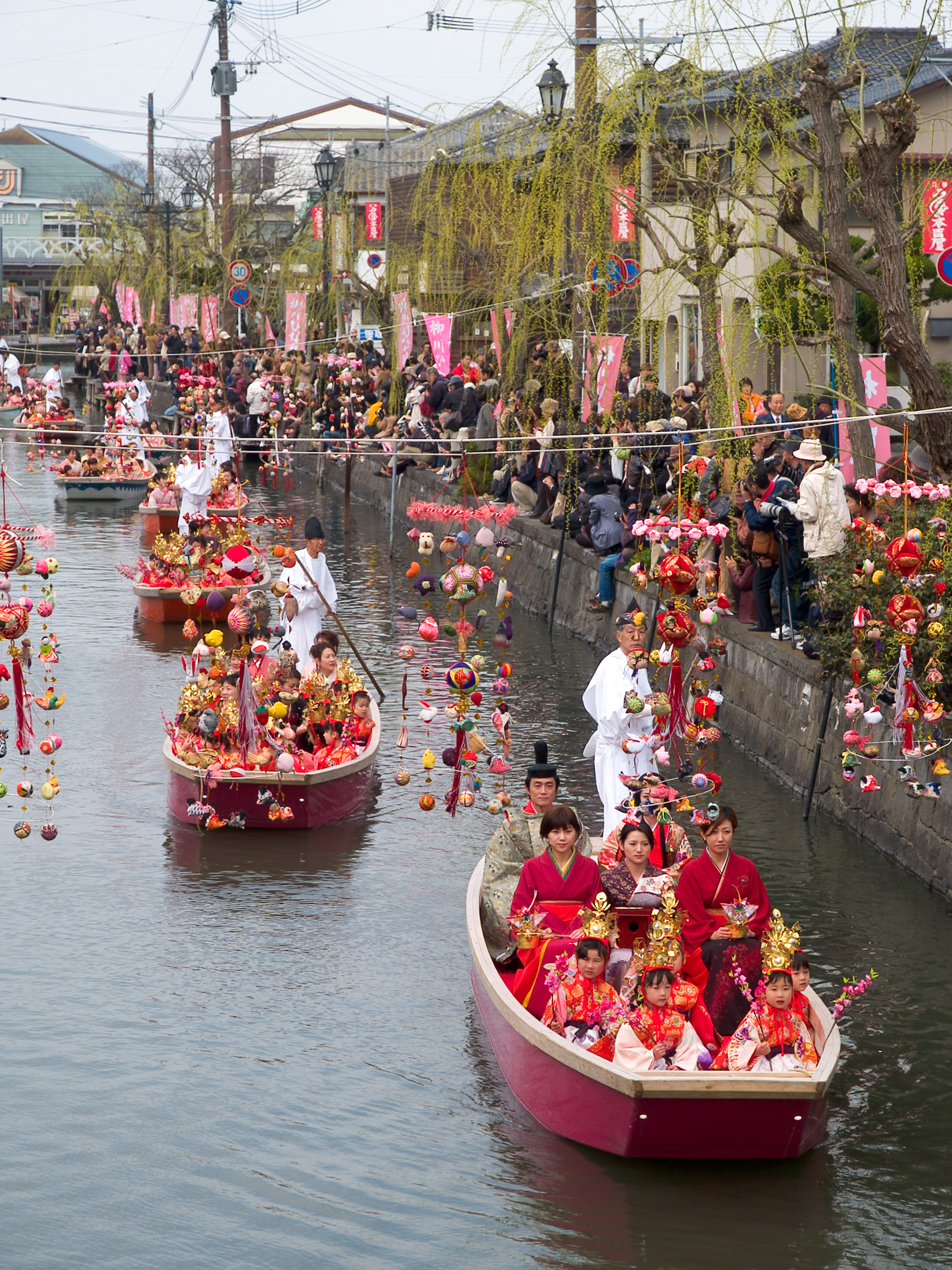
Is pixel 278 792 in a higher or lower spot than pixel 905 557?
lower

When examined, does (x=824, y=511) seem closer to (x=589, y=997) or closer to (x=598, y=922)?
(x=598, y=922)

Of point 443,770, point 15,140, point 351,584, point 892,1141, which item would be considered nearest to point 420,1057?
point 892,1141

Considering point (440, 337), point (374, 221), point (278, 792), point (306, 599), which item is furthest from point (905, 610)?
point (374, 221)

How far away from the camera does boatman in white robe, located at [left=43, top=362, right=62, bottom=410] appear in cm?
3481

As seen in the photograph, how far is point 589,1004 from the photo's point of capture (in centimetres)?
779

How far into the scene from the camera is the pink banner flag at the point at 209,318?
3853 centimetres

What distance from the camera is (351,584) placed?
22672 mm

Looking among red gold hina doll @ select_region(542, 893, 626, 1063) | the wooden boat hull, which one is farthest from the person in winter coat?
the wooden boat hull

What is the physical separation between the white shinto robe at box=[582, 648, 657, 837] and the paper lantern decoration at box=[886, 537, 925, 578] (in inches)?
68.6

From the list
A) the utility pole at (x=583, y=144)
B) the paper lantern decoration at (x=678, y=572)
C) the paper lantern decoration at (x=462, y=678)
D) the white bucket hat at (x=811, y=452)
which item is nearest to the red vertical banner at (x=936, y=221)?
the white bucket hat at (x=811, y=452)

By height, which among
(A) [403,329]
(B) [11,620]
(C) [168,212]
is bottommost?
(B) [11,620]

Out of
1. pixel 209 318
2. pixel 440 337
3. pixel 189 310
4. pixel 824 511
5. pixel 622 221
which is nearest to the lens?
pixel 824 511

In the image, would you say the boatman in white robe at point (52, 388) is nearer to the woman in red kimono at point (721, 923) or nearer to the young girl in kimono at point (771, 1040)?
the woman in red kimono at point (721, 923)

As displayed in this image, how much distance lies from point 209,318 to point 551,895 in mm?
32236
